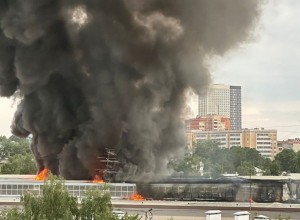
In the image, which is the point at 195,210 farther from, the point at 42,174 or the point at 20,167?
the point at 20,167

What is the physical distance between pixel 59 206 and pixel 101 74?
43.4 meters

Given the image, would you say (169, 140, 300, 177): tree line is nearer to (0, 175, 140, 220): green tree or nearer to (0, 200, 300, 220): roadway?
(0, 200, 300, 220): roadway

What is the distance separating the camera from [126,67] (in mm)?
72125

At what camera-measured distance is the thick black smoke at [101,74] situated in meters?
71.0

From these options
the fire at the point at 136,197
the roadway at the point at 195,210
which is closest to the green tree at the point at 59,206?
the roadway at the point at 195,210

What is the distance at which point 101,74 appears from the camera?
72062mm

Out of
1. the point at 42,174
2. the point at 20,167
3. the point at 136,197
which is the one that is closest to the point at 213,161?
the point at 20,167

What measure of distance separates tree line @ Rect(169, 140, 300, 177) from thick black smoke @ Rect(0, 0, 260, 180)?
A: 168ft

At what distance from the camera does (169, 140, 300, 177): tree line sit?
129000 mm

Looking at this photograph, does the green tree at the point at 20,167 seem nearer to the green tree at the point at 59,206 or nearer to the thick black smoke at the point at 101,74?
the thick black smoke at the point at 101,74

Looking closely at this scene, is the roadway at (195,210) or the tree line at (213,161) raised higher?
the tree line at (213,161)

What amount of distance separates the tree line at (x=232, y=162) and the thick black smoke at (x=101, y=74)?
51221 mm

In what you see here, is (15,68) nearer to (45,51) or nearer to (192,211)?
(45,51)

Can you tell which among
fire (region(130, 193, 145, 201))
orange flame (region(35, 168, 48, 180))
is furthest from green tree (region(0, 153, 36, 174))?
fire (region(130, 193, 145, 201))
